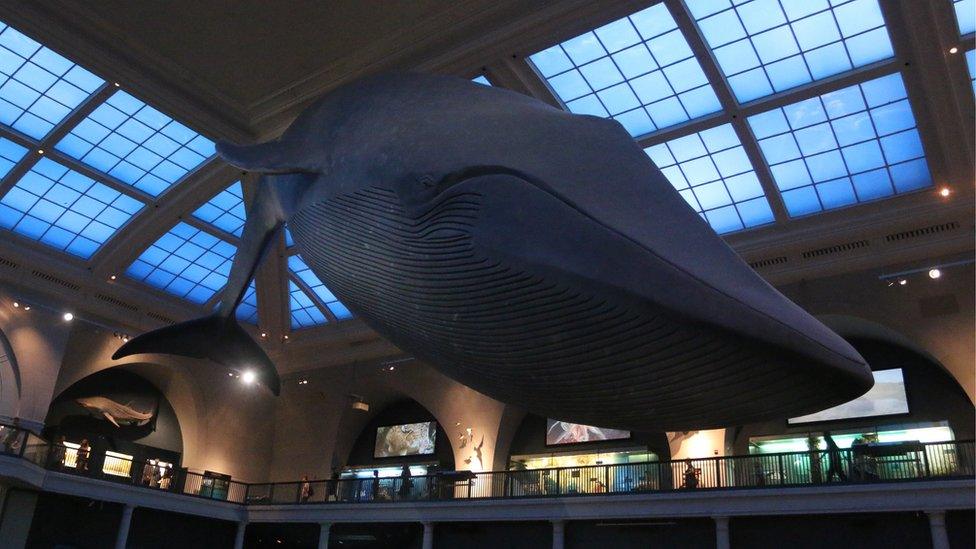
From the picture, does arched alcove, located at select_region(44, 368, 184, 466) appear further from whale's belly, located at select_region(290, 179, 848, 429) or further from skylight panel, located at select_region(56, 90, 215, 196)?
whale's belly, located at select_region(290, 179, 848, 429)

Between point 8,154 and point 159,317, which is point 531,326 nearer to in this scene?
point 8,154

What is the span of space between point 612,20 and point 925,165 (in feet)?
33.9

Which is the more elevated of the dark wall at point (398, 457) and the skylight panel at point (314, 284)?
the skylight panel at point (314, 284)

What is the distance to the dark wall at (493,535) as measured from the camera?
26312 millimetres

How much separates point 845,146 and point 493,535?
54.9 feet

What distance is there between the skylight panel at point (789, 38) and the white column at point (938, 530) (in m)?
11.9

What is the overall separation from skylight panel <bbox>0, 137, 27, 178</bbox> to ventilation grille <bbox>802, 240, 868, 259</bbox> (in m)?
27.0

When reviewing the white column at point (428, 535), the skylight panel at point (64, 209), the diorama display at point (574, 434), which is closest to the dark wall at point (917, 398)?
the diorama display at point (574, 434)

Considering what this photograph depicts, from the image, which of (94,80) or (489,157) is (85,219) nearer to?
(94,80)

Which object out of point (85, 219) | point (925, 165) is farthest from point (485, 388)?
point (85, 219)

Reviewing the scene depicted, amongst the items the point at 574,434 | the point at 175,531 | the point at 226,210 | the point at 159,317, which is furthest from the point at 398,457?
the point at 226,210

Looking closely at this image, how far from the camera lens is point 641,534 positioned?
2409 cm

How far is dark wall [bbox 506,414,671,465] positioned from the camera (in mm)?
29766

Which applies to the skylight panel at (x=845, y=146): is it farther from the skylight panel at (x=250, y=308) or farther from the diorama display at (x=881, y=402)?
the skylight panel at (x=250, y=308)
